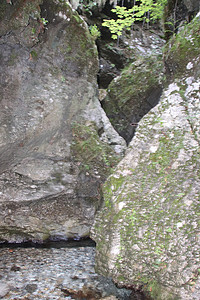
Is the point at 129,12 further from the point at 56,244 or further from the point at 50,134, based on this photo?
the point at 56,244

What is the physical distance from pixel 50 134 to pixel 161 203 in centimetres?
296

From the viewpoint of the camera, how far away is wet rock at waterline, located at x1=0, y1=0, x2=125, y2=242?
4.82 m

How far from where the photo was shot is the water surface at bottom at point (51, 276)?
3.41 meters

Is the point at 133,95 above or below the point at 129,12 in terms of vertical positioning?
below

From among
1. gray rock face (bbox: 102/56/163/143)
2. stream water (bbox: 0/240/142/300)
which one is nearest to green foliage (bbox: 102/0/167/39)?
gray rock face (bbox: 102/56/163/143)

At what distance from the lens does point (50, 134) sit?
522 cm

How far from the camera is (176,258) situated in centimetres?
293

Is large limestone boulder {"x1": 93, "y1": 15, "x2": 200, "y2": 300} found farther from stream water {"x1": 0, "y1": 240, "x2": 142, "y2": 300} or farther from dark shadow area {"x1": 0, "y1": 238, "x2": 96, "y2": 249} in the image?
dark shadow area {"x1": 0, "y1": 238, "x2": 96, "y2": 249}

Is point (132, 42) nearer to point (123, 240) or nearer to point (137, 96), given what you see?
point (137, 96)

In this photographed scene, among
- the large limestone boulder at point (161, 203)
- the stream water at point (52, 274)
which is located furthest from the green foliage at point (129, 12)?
the stream water at point (52, 274)

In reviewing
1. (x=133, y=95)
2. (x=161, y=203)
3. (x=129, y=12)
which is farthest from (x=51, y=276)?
(x=129, y=12)

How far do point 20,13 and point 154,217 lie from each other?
450cm

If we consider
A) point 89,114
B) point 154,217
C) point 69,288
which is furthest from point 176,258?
point 89,114

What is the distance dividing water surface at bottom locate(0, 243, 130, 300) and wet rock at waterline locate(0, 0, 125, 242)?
622mm
